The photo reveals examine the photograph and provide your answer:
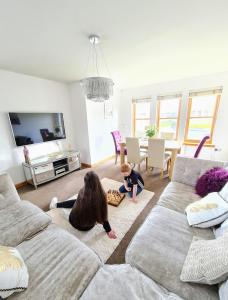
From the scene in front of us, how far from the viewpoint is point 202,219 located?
1.20 m

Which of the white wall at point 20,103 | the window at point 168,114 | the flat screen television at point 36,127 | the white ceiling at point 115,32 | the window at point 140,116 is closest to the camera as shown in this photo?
the white ceiling at point 115,32

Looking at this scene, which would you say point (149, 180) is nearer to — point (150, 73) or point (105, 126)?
point (105, 126)

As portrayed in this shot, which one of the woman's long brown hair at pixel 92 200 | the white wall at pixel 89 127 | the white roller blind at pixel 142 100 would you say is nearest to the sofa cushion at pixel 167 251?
the woman's long brown hair at pixel 92 200

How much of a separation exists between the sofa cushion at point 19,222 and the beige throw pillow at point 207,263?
47.7 inches

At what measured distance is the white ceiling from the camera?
4.24ft

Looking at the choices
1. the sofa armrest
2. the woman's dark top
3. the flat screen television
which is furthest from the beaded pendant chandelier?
the flat screen television

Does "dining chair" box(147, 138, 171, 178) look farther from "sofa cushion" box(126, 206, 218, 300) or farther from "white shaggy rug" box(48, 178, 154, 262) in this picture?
"sofa cushion" box(126, 206, 218, 300)

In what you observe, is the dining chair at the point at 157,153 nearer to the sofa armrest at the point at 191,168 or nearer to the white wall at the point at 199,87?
the sofa armrest at the point at 191,168

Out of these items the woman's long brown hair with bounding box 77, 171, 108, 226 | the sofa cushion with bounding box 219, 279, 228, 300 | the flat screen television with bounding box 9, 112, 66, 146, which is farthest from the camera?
the flat screen television with bounding box 9, 112, 66, 146

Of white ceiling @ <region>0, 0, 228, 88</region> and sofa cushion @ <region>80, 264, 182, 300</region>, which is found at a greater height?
A: white ceiling @ <region>0, 0, 228, 88</region>

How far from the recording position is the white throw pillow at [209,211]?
1154mm

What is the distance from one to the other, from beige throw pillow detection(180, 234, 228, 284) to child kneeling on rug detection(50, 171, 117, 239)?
859 millimetres

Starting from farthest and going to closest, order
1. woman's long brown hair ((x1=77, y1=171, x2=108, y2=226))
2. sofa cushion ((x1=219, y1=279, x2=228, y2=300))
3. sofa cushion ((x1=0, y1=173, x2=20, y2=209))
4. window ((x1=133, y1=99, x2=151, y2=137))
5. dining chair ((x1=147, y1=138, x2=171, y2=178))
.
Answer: window ((x1=133, y1=99, x2=151, y2=137))
dining chair ((x1=147, y1=138, x2=171, y2=178))
sofa cushion ((x1=0, y1=173, x2=20, y2=209))
woman's long brown hair ((x1=77, y1=171, x2=108, y2=226))
sofa cushion ((x1=219, y1=279, x2=228, y2=300))

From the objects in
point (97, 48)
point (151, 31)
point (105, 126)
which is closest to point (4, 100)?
point (97, 48)
